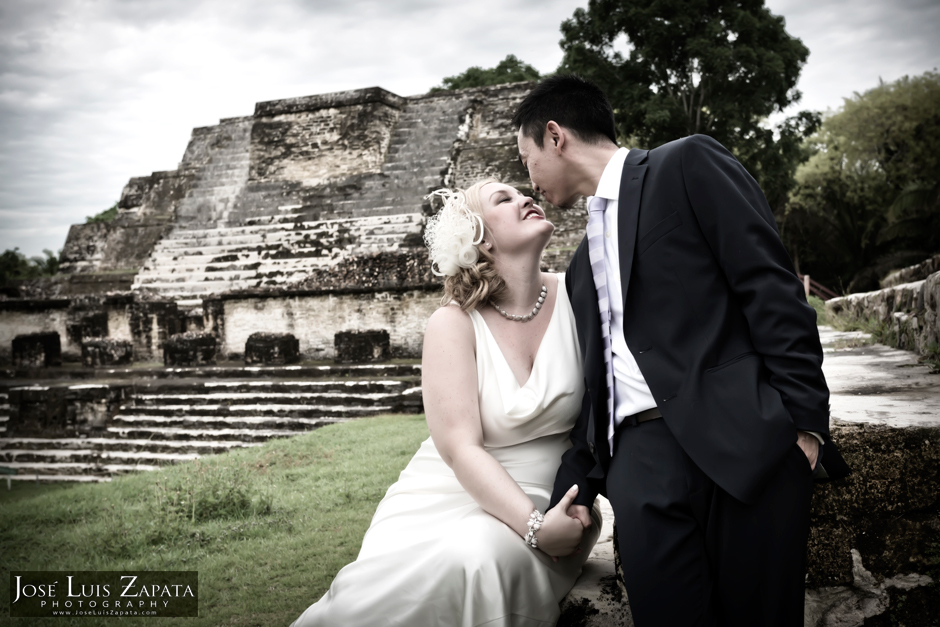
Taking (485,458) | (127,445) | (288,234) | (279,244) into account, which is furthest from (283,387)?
(485,458)

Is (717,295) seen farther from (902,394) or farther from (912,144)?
(912,144)

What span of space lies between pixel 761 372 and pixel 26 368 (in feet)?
43.3

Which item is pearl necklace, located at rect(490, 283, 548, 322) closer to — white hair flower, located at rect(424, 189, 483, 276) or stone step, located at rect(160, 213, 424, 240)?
white hair flower, located at rect(424, 189, 483, 276)

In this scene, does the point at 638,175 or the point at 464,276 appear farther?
the point at 464,276

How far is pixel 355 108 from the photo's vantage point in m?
15.9

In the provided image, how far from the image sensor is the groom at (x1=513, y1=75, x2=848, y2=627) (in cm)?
149

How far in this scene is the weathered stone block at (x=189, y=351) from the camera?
10914 mm

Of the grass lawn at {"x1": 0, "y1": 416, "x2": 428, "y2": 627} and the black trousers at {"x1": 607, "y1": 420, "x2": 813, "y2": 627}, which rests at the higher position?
the black trousers at {"x1": 607, "y1": 420, "x2": 813, "y2": 627}

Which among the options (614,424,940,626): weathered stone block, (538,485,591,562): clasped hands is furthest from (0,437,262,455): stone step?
(614,424,940,626): weathered stone block

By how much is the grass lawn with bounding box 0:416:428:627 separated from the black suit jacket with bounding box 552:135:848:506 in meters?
2.41

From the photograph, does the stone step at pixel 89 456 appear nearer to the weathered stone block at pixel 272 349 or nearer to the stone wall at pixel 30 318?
the weathered stone block at pixel 272 349

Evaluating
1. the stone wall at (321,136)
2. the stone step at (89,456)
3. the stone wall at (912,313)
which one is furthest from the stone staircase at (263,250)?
the stone wall at (912,313)

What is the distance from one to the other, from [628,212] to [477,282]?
29.9 inches

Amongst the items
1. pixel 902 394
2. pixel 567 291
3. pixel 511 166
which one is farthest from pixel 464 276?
pixel 511 166
